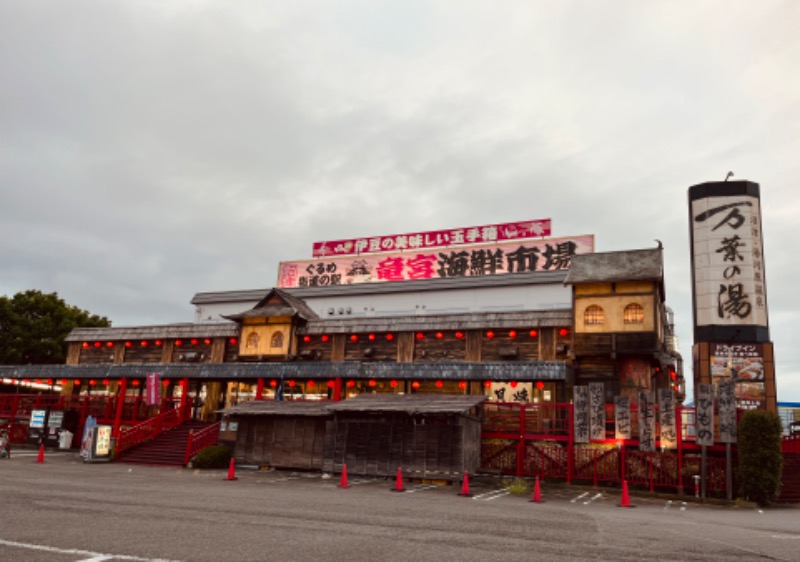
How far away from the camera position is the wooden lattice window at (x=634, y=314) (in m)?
28.7

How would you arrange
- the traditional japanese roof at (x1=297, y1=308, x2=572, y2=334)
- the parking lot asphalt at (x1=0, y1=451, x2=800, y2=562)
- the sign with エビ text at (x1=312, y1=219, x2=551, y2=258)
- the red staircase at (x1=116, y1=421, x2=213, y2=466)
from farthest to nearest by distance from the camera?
the sign with エビ text at (x1=312, y1=219, x2=551, y2=258)
the traditional japanese roof at (x1=297, y1=308, x2=572, y2=334)
the red staircase at (x1=116, y1=421, x2=213, y2=466)
the parking lot asphalt at (x1=0, y1=451, x2=800, y2=562)

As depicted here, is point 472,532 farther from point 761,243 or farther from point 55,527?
point 761,243

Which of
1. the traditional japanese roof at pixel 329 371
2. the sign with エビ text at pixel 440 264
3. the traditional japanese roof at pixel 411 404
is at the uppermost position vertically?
the sign with エビ text at pixel 440 264

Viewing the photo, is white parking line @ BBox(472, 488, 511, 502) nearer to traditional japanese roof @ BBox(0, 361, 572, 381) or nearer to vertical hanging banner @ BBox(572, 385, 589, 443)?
vertical hanging banner @ BBox(572, 385, 589, 443)

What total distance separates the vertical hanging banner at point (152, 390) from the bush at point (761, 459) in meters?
27.3

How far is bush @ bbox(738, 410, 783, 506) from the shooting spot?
19891mm

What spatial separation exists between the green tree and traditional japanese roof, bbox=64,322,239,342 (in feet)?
38.9

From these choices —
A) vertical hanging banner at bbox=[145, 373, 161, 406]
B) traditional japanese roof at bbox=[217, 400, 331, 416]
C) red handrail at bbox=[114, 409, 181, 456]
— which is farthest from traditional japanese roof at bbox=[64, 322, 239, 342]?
traditional japanese roof at bbox=[217, 400, 331, 416]

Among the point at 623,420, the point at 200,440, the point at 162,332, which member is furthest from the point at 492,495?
the point at 162,332

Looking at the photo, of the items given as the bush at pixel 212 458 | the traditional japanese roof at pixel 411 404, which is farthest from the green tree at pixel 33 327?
the traditional japanese roof at pixel 411 404

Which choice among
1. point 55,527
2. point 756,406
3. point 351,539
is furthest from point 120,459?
point 756,406

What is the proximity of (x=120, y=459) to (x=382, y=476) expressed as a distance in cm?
1408

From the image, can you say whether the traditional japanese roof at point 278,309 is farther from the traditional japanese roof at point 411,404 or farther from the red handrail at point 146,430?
the traditional japanese roof at point 411,404

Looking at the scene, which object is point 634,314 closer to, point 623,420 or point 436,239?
point 623,420
